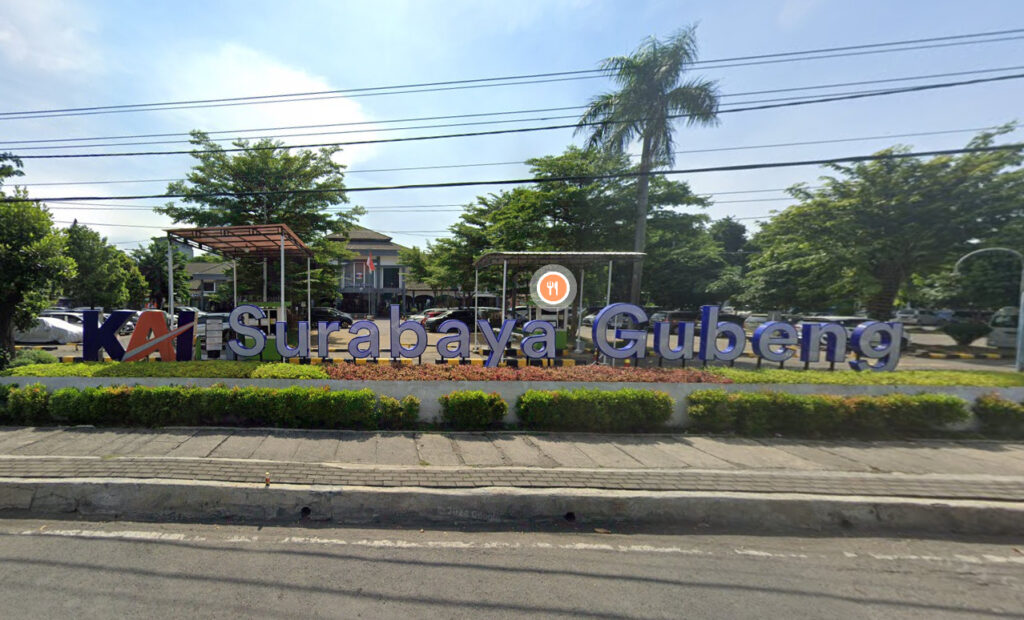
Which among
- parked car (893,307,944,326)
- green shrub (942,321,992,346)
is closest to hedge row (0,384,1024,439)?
green shrub (942,321,992,346)

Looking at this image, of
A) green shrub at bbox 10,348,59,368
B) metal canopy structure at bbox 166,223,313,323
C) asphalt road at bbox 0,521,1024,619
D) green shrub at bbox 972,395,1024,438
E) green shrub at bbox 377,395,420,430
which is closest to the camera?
asphalt road at bbox 0,521,1024,619

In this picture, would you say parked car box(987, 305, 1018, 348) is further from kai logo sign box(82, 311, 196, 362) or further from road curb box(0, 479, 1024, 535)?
kai logo sign box(82, 311, 196, 362)

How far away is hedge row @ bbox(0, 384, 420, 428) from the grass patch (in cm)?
702

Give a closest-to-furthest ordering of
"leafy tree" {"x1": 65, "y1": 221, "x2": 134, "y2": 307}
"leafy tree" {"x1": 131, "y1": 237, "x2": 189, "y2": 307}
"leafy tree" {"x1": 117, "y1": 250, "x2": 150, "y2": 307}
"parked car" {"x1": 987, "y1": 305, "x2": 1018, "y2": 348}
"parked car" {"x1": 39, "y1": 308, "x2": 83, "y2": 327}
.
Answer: "parked car" {"x1": 987, "y1": 305, "x2": 1018, "y2": 348} < "parked car" {"x1": 39, "y1": 308, "x2": 83, "y2": 327} < "leafy tree" {"x1": 65, "y1": 221, "x2": 134, "y2": 307} < "leafy tree" {"x1": 117, "y1": 250, "x2": 150, "y2": 307} < "leafy tree" {"x1": 131, "y1": 237, "x2": 189, "y2": 307}

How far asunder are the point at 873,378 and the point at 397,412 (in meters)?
9.27

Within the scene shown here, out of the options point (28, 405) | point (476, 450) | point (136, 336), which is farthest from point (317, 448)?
point (136, 336)

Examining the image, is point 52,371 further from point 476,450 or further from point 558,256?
point 558,256

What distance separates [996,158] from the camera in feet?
53.7

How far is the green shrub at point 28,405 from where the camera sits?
629 cm

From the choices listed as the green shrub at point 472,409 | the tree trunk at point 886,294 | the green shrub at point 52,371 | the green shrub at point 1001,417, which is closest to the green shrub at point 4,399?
the green shrub at point 52,371

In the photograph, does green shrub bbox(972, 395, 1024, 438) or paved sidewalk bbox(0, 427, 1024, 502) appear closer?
paved sidewalk bbox(0, 427, 1024, 502)

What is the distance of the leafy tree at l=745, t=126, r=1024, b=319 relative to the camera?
16.5 meters

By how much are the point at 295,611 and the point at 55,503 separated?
11.3ft

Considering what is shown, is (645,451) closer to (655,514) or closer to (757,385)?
(655,514)
